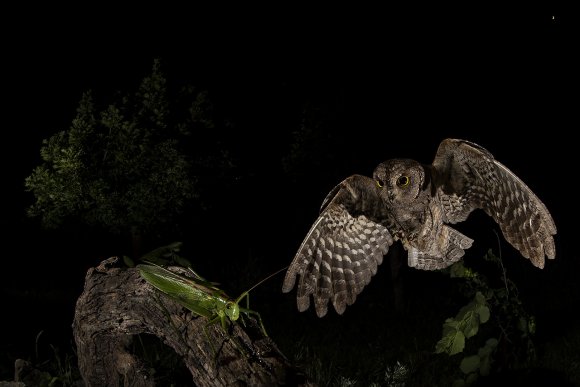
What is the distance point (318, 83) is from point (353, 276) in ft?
12.5

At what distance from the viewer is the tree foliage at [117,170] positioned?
19.7ft

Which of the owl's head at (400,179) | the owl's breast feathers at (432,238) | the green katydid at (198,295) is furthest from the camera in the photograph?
the owl's breast feathers at (432,238)

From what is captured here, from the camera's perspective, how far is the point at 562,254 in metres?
9.77

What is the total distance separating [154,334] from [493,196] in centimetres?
141

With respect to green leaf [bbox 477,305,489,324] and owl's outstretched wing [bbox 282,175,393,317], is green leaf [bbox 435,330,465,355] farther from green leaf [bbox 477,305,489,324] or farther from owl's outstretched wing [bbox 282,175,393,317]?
owl's outstretched wing [bbox 282,175,393,317]

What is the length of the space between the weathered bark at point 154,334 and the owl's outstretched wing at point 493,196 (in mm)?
957

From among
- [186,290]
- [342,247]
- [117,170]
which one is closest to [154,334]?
[186,290]

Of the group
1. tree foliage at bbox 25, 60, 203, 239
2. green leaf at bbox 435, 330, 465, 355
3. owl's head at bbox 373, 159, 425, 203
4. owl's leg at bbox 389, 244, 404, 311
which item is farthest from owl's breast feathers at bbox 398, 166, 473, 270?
owl's leg at bbox 389, 244, 404, 311

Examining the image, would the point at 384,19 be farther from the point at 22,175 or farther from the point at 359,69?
the point at 22,175

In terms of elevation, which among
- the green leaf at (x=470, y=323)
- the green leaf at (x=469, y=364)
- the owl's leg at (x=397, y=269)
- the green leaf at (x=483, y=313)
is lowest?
the owl's leg at (x=397, y=269)

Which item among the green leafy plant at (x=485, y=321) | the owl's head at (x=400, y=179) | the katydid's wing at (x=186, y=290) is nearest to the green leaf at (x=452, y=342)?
the green leafy plant at (x=485, y=321)

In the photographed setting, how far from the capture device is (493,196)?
3.14 m

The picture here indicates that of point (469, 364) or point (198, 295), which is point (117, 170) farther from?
point (198, 295)

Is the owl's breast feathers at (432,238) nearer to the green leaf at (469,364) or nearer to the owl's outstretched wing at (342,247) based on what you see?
the owl's outstretched wing at (342,247)
